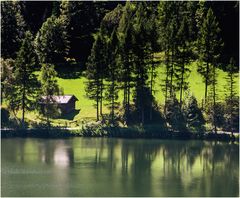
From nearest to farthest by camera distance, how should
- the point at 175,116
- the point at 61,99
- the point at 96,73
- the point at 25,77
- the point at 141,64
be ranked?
the point at 175,116, the point at 25,77, the point at 141,64, the point at 96,73, the point at 61,99

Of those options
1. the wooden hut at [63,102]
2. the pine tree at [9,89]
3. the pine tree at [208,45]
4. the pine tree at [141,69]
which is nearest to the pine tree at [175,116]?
the pine tree at [141,69]

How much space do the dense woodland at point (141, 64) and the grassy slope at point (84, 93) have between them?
91 centimetres

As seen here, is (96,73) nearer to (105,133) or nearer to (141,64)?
(141,64)

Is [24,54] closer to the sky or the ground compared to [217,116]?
closer to the sky

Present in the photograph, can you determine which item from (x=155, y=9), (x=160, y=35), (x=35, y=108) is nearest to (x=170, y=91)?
(x=160, y=35)

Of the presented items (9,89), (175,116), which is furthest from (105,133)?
(9,89)

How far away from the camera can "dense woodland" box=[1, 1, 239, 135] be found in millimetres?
84812

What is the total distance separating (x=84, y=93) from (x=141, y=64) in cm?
982

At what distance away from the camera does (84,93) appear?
3684 inches

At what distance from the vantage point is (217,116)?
270 feet

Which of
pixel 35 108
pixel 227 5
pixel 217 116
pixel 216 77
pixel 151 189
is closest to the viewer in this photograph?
pixel 151 189

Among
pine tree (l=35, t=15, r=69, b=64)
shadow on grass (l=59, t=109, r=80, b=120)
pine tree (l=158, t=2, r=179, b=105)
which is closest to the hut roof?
shadow on grass (l=59, t=109, r=80, b=120)

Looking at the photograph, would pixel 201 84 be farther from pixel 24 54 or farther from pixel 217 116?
pixel 24 54

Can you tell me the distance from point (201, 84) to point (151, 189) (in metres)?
41.9
